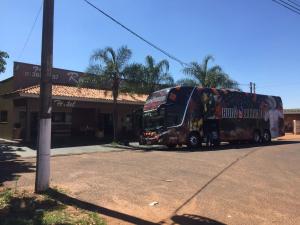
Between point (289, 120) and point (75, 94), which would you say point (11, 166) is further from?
point (289, 120)

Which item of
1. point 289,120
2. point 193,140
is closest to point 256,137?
point 193,140

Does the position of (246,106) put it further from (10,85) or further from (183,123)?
(10,85)

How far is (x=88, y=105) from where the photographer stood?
94.1 ft

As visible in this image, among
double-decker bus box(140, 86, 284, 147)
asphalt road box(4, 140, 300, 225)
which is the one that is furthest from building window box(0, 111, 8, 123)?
asphalt road box(4, 140, 300, 225)

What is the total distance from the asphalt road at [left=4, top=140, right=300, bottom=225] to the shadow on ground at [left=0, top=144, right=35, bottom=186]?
22 cm

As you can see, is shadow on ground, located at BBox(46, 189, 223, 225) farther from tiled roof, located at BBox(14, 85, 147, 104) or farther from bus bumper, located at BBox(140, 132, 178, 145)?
tiled roof, located at BBox(14, 85, 147, 104)

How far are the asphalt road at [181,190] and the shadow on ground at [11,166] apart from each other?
22cm

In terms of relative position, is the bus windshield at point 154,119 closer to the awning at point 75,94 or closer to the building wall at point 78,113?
the awning at point 75,94

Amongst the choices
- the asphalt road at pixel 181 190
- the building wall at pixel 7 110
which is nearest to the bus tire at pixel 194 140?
the asphalt road at pixel 181 190

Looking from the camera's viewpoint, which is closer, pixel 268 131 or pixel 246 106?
pixel 246 106

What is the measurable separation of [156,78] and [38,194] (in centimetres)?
2081

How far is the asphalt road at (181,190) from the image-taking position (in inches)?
307

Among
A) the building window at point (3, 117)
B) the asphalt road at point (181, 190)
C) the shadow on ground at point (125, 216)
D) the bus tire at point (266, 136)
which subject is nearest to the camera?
the shadow on ground at point (125, 216)

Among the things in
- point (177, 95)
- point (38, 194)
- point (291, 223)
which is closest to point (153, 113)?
point (177, 95)
